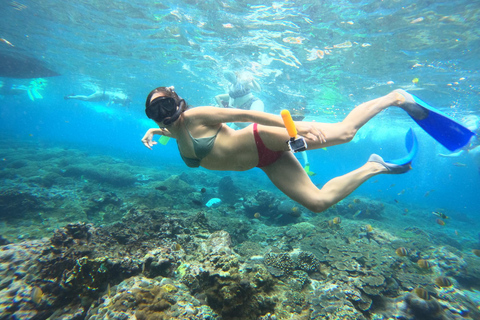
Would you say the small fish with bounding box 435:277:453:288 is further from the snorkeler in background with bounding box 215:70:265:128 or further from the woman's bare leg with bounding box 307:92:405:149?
the snorkeler in background with bounding box 215:70:265:128

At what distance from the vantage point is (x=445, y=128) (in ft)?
13.1

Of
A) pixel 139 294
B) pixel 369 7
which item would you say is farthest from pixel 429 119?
pixel 369 7

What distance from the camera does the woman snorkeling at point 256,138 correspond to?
2547 mm

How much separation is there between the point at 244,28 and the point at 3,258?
13.9 m

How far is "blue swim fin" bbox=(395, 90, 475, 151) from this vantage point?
151 inches

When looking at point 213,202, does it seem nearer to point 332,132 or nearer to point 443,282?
point 443,282

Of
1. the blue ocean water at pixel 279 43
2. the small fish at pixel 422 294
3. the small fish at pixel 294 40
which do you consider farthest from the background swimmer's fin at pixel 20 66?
the small fish at pixel 422 294

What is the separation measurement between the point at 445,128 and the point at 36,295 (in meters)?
8.15

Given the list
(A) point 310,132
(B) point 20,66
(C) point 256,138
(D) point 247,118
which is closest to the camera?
(A) point 310,132

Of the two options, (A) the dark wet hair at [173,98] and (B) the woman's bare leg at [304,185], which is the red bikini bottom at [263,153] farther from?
(A) the dark wet hair at [173,98]

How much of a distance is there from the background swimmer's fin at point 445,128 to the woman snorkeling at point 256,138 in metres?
1.01

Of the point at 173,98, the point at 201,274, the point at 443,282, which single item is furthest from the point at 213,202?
the point at 173,98

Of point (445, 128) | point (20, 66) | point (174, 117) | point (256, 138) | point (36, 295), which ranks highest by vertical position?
point (20, 66)

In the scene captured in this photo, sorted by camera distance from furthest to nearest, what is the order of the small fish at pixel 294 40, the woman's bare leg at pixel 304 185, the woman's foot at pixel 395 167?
the small fish at pixel 294 40, the woman's foot at pixel 395 167, the woman's bare leg at pixel 304 185
